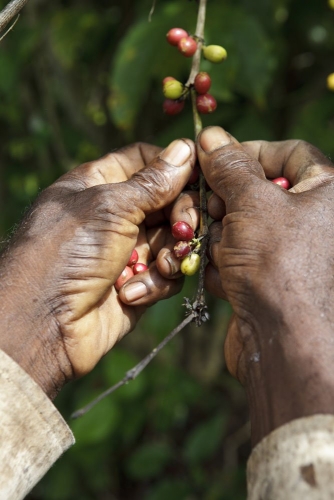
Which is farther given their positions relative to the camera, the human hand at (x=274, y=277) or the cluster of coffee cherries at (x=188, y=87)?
the cluster of coffee cherries at (x=188, y=87)

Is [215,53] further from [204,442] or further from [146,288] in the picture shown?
[204,442]

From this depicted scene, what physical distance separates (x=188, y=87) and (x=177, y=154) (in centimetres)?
27

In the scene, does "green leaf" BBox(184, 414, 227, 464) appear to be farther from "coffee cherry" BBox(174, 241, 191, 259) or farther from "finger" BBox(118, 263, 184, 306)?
"coffee cherry" BBox(174, 241, 191, 259)

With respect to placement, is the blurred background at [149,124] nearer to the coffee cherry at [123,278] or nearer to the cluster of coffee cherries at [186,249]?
the coffee cherry at [123,278]

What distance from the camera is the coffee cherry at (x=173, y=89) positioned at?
75.2 inches

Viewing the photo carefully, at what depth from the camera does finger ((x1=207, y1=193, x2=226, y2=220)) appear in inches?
70.2

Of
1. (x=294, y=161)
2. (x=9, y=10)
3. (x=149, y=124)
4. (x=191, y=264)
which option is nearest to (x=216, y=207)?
(x=191, y=264)

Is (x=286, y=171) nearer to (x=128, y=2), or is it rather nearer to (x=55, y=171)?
(x=128, y=2)

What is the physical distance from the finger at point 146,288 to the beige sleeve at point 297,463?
0.76 m

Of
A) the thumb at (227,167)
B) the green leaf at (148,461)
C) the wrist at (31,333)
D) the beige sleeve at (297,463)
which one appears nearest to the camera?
the beige sleeve at (297,463)

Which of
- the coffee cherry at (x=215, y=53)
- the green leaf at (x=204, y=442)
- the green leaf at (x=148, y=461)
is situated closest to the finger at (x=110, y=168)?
the coffee cherry at (x=215, y=53)

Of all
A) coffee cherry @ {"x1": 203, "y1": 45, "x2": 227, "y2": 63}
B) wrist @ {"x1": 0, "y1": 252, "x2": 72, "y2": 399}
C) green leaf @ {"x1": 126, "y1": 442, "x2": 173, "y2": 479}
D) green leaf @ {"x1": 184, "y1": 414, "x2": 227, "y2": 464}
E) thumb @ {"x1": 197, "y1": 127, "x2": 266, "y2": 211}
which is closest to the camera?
wrist @ {"x1": 0, "y1": 252, "x2": 72, "y2": 399}

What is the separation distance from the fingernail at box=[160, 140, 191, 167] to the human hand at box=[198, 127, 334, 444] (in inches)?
2.1

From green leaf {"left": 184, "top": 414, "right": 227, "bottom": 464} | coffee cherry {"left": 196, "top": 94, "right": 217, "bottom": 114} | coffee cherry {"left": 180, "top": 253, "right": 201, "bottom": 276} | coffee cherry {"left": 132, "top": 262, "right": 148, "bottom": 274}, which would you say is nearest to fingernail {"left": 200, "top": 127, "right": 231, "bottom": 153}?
coffee cherry {"left": 196, "top": 94, "right": 217, "bottom": 114}
